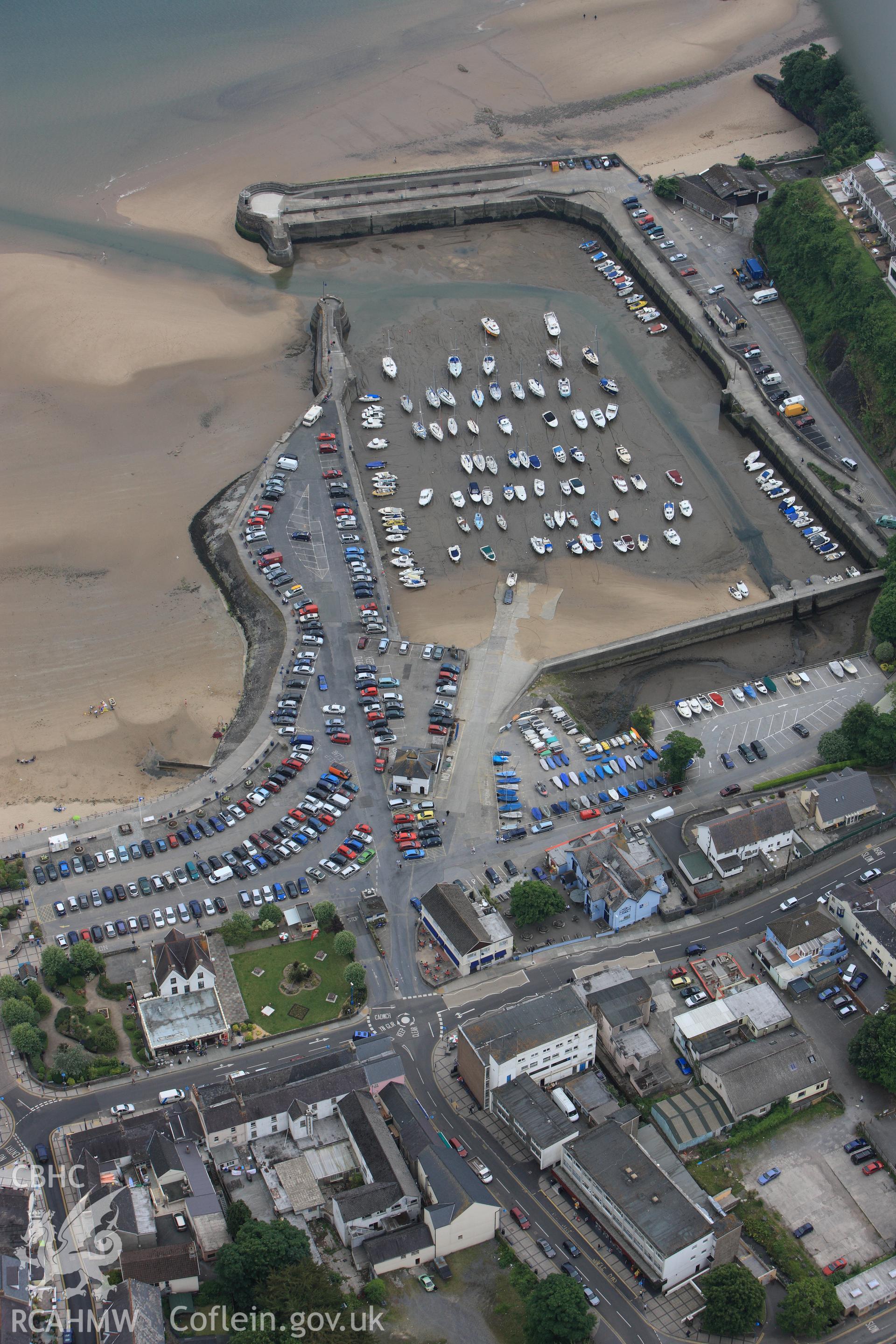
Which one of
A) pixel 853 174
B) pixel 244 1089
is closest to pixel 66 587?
pixel 244 1089

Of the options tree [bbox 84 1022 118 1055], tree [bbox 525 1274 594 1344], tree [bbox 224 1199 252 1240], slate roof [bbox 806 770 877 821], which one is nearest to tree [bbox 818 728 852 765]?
slate roof [bbox 806 770 877 821]

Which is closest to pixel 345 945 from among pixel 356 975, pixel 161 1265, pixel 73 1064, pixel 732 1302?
pixel 356 975

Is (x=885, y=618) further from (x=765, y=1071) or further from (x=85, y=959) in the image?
(x=85, y=959)

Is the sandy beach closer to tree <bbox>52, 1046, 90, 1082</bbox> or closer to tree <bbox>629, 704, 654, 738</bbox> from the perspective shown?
tree <bbox>629, 704, 654, 738</bbox>

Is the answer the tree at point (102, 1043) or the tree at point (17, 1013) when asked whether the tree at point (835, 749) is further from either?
the tree at point (17, 1013)

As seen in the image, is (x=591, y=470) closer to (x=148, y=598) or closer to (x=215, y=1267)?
(x=148, y=598)

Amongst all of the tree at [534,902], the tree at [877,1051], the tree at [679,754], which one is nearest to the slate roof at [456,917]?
the tree at [534,902]
